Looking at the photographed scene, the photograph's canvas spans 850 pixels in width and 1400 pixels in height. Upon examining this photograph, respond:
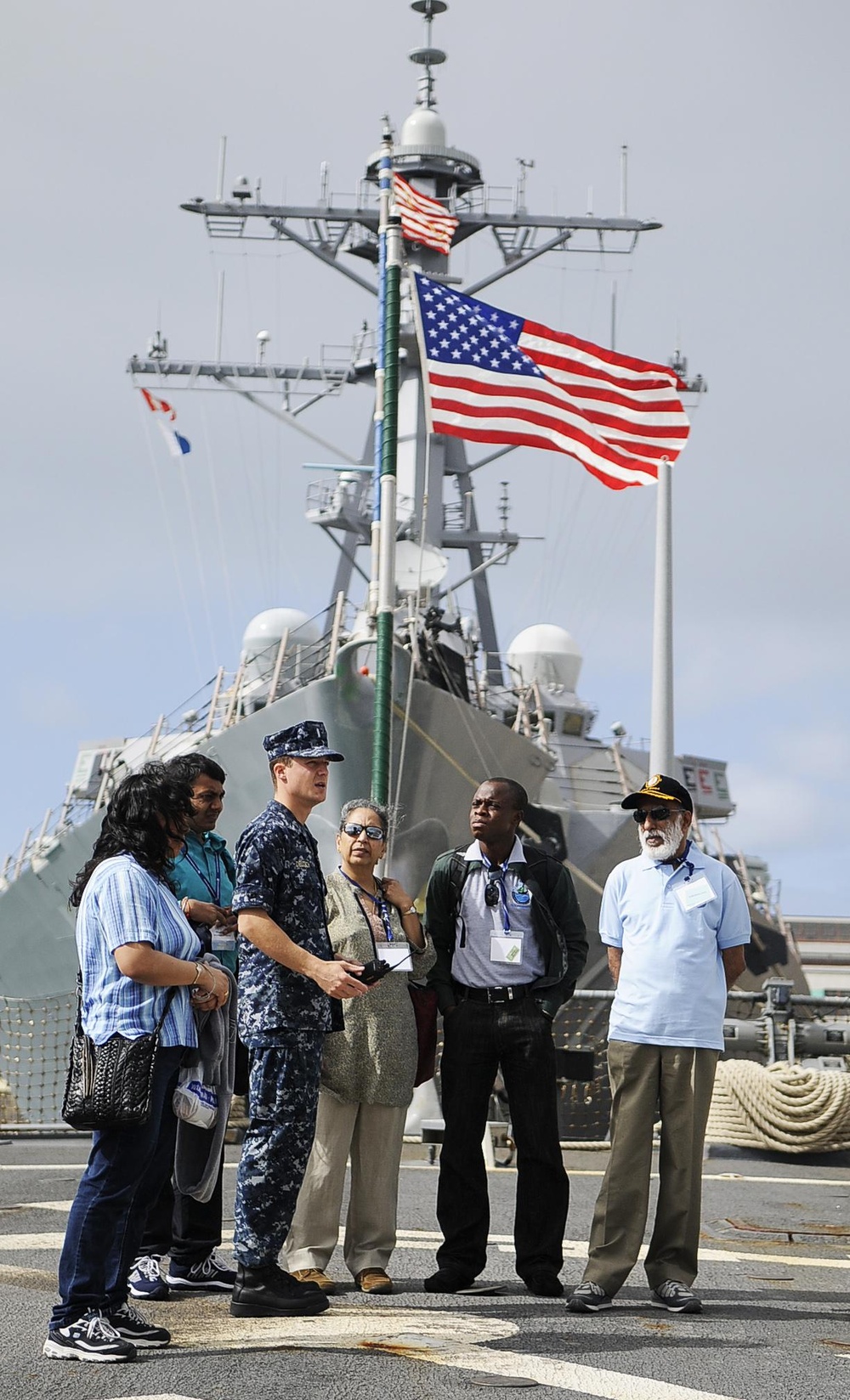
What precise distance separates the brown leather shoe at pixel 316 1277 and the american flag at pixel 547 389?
8610 mm

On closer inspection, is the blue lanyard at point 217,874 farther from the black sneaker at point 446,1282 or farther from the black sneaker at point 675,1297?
the black sneaker at point 675,1297

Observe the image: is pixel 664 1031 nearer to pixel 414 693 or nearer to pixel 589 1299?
pixel 589 1299

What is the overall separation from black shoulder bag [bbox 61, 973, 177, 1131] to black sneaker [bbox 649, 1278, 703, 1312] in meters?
1.81

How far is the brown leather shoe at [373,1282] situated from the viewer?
17.0 feet

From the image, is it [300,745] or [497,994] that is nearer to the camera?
[300,745]

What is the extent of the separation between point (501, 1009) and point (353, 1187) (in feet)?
2.44

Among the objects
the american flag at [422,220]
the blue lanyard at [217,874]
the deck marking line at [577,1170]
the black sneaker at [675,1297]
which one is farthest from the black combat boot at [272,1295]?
the american flag at [422,220]

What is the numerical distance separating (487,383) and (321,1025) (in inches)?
352

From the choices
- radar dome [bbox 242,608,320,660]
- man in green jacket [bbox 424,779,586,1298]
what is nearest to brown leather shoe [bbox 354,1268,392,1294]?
man in green jacket [bbox 424,779,586,1298]

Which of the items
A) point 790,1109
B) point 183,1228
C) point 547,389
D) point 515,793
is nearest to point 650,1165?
point 515,793

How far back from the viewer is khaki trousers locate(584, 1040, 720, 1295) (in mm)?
5160

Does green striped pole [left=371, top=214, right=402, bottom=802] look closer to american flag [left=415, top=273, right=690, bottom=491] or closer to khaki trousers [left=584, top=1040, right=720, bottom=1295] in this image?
american flag [left=415, top=273, right=690, bottom=491]

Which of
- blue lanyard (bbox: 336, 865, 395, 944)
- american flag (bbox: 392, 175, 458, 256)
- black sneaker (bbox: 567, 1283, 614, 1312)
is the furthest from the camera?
american flag (bbox: 392, 175, 458, 256)

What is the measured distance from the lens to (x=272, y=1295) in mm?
4695
